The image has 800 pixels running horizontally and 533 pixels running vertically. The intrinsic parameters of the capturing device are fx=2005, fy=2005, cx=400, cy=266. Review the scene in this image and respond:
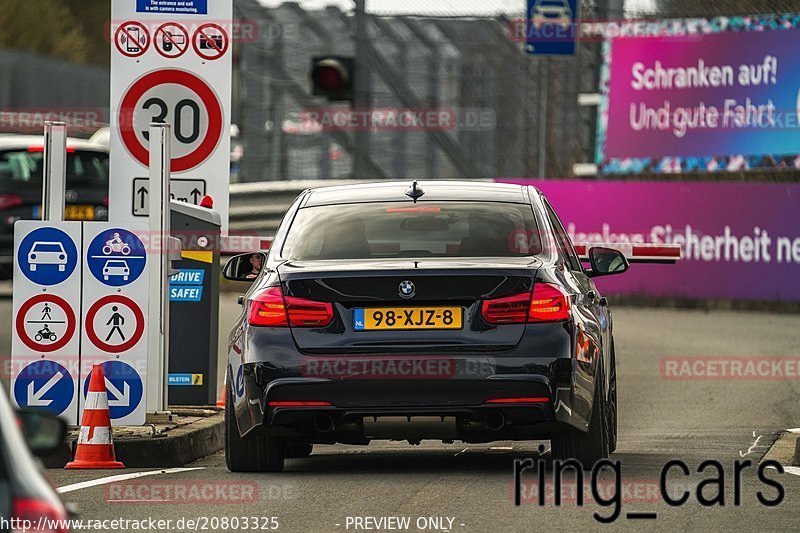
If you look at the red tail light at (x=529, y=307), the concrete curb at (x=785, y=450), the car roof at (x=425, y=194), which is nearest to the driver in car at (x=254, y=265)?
the car roof at (x=425, y=194)

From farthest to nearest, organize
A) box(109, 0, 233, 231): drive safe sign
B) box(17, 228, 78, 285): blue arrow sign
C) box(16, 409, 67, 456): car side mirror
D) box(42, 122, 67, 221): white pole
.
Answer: box(109, 0, 233, 231): drive safe sign
box(42, 122, 67, 221): white pole
box(17, 228, 78, 285): blue arrow sign
box(16, 409, 67, 456): car side mirror

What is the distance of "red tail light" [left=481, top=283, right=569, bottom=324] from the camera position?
9.06 m

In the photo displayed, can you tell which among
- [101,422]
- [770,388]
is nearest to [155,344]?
[101,422]

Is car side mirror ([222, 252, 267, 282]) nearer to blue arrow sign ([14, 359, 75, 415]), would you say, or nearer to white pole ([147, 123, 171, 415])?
white pole ([147, 123, 171, 415])

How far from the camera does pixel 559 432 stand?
31.4ft

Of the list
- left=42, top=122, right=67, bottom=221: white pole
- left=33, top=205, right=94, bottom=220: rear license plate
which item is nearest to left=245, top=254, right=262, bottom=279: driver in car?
left=42, top=122, right=67, bottom=221: white pole

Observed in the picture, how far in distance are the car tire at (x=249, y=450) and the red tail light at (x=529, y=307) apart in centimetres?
140

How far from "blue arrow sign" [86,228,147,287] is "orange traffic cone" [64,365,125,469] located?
2.77ft

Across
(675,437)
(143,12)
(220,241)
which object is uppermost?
(143,12)

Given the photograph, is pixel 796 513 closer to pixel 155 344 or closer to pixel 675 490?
pixel 675 490

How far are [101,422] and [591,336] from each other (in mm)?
2550

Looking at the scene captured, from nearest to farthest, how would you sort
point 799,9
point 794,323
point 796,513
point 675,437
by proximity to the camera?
1. point 796,513
2. point 675,437
3. point 794,323
4. point 799,9

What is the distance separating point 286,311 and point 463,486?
1.14 metres

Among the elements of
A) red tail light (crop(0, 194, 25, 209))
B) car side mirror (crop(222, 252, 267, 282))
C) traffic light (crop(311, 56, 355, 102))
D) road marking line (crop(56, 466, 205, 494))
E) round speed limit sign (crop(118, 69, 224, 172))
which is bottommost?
road marking line (crop(56, 466, 205, 494))
